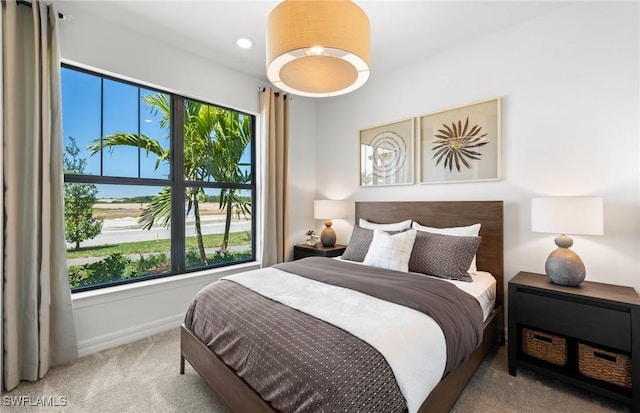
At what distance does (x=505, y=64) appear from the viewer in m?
2.59

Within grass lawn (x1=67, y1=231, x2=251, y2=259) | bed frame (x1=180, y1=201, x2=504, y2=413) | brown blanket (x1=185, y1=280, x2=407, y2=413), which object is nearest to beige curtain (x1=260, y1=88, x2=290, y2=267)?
grass lawn (x1=67, y1=231, x2=251, y2=259)

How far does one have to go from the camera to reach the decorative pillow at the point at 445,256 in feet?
7.55

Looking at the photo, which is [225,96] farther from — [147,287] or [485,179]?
[485,179]

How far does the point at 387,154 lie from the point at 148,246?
9.05 ft

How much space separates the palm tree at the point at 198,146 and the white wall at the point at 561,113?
2.15 meters

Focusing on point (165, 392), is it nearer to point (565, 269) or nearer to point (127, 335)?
point (127, 335)

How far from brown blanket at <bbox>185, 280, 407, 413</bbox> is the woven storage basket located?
155 centimetres

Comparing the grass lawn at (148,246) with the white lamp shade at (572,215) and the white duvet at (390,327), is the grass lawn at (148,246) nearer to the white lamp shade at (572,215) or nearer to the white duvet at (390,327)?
the white duvet at (390,327)

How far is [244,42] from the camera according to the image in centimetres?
277

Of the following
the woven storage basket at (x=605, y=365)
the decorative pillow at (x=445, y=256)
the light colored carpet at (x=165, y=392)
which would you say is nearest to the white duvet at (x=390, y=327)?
the light colored carpet at (x=165, y=392)

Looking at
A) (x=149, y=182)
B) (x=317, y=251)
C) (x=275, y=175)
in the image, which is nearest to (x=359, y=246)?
(x=317, y=251)

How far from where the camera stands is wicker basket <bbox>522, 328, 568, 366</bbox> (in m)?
1.96

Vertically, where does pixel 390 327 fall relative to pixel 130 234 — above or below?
below

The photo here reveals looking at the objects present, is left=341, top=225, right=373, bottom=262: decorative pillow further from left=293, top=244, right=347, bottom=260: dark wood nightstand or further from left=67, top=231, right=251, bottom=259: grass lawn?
left=67, top=231, right=251, bottom=259: grass lawn
